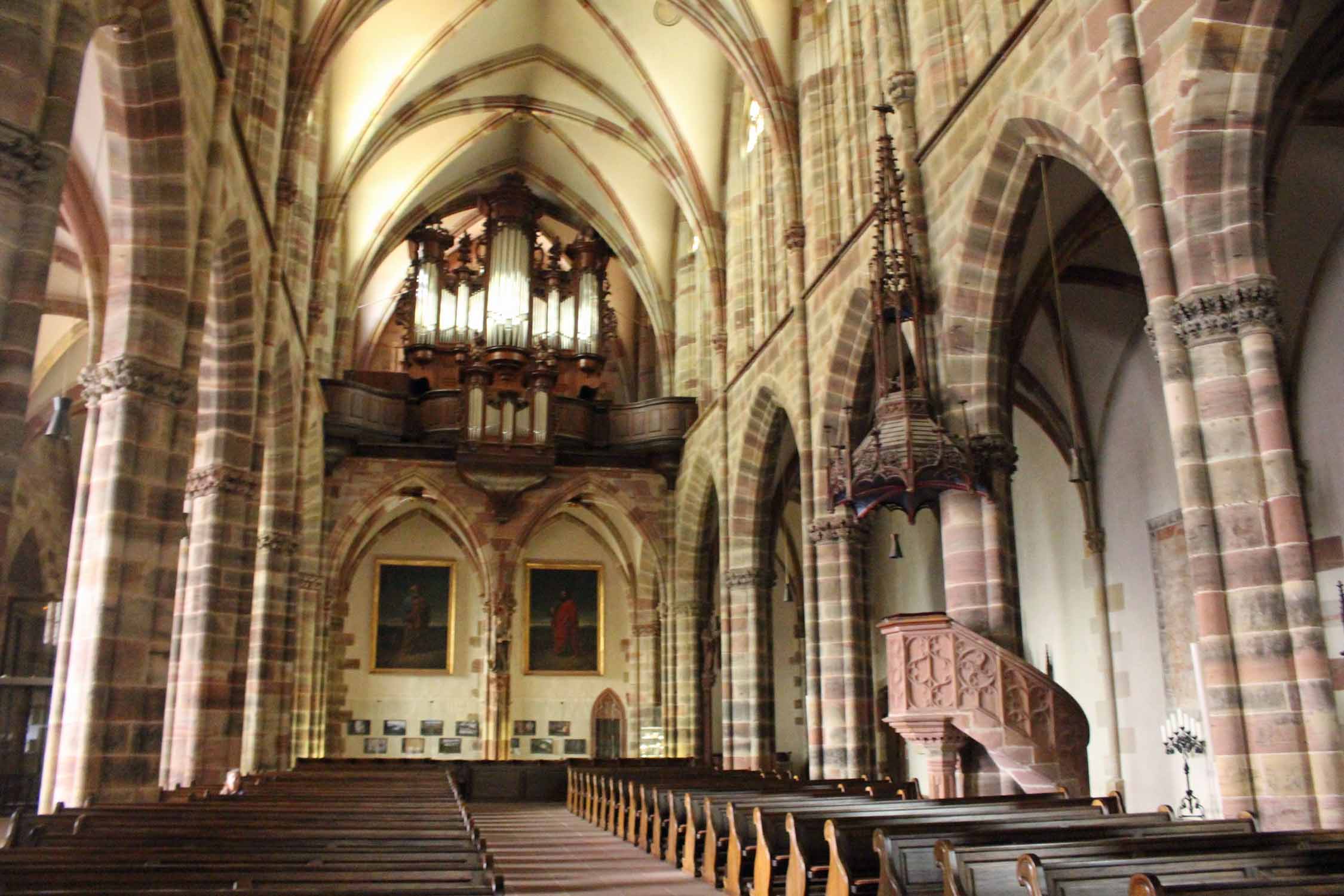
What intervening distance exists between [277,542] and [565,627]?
1212cm

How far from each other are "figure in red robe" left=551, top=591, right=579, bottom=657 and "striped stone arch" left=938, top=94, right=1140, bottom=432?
62.9 ft

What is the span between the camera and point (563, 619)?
30312 millimetres

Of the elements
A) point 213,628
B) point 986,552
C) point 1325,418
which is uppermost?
point 1325,418

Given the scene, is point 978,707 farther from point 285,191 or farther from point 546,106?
point 546,106

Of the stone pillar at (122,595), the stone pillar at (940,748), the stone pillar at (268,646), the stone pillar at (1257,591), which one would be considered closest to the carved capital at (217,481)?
the stone pillar at (122,595)

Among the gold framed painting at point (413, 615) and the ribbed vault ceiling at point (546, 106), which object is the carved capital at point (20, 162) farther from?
the gold framed painting at point (413, 615)

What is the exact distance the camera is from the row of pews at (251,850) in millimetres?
4523

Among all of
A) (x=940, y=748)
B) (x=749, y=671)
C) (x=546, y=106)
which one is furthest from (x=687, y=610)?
(x=940, y=748)

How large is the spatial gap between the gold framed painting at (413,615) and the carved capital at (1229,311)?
78.6ft

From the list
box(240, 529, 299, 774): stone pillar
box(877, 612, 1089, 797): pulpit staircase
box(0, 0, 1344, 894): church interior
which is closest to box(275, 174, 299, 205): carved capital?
box(0, 0, 1344, 894): church interior

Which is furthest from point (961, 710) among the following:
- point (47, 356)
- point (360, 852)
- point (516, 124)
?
point (516, 124)

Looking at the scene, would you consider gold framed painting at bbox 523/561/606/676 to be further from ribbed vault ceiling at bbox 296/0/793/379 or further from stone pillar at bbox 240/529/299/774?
stone pillar at bbox 240/529/299/774

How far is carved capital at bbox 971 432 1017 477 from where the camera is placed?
468 inches

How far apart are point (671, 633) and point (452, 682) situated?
20.7ft
